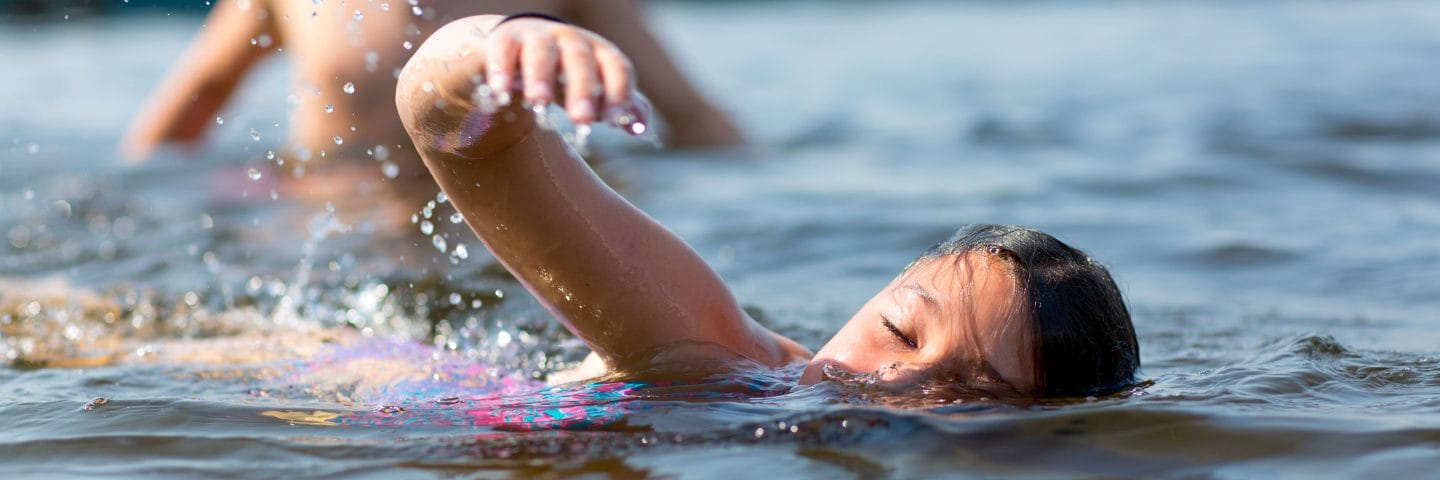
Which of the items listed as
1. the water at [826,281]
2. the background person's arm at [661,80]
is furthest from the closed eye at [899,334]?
the background person's arm at [661,80]

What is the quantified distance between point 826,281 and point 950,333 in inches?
74.0

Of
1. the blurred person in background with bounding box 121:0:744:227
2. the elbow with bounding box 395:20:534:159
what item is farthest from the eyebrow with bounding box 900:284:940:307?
the blurred person in background with bounding box 121:0:744:227

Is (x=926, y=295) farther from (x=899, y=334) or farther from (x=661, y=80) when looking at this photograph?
(x=661, y=80)

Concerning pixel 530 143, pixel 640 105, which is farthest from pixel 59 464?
pixel 640 105

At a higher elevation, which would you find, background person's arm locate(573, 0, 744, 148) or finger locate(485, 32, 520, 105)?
background person's arm locate(573, 0, 744, 148)

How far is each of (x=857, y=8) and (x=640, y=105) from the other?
64.9 ft

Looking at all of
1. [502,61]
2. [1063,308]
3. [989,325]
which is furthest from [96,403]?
[1063,308]

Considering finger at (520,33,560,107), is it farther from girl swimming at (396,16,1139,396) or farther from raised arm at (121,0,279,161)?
raised arm at (121,0,279,161)

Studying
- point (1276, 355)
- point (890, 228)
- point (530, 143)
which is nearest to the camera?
point (530, 143)

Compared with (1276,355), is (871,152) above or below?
above

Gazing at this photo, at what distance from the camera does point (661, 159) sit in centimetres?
647

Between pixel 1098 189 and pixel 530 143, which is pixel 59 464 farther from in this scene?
pixel 1098 189

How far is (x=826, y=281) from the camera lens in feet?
14.7

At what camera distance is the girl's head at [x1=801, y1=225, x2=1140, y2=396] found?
2600 mm
